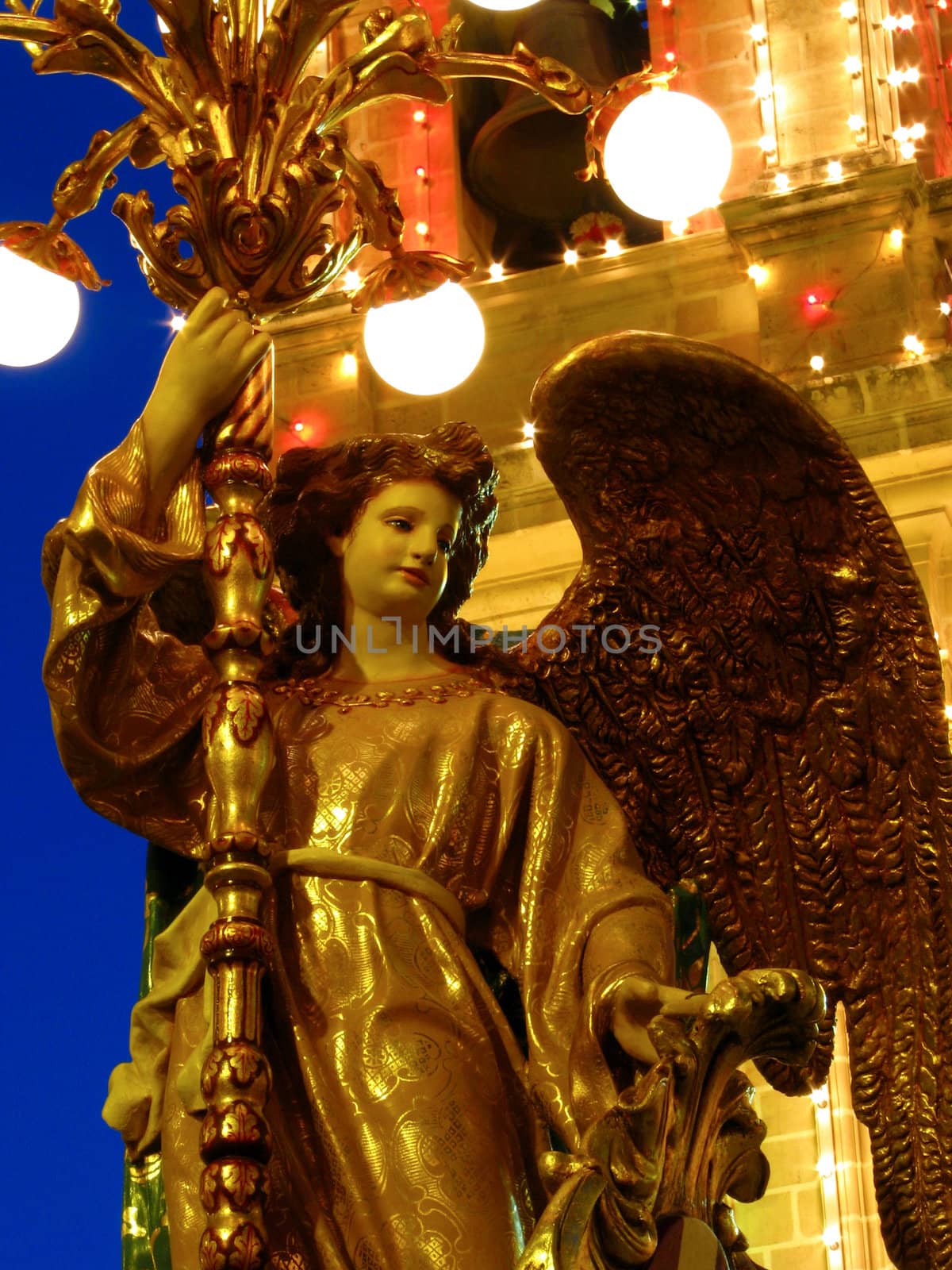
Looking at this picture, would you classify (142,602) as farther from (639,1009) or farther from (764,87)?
(764,87)

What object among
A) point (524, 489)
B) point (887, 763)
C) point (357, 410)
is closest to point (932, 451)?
point (524, 489)

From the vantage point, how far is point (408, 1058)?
5977 millimetres

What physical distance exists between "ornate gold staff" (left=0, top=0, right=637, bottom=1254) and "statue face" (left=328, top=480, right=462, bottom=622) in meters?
0.36

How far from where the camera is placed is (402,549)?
6.61 metres

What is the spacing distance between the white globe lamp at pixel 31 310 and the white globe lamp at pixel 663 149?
3.68 feet

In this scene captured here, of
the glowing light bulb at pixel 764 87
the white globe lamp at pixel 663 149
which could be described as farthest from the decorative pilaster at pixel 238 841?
the glowing light bulb at pixel 764 87

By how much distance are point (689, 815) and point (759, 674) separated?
30 centimetres

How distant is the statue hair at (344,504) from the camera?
666 centimetres

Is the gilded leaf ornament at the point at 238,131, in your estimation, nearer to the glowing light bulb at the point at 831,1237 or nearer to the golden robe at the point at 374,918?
the golden robe at the point at 374,918

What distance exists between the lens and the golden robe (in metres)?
5.90

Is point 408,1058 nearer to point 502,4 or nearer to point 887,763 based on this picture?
point 887,763

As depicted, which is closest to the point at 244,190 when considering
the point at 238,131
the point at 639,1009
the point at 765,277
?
the point at 238,131

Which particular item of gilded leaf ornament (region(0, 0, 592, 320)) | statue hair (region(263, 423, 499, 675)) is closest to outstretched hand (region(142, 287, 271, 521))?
gilded leaf ornament (region(0, 0, 592, 320))

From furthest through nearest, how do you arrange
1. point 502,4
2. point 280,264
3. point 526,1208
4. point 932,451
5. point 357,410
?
point 357,410, point 932,451, point 502,4, point 280,264, point 526,1208
